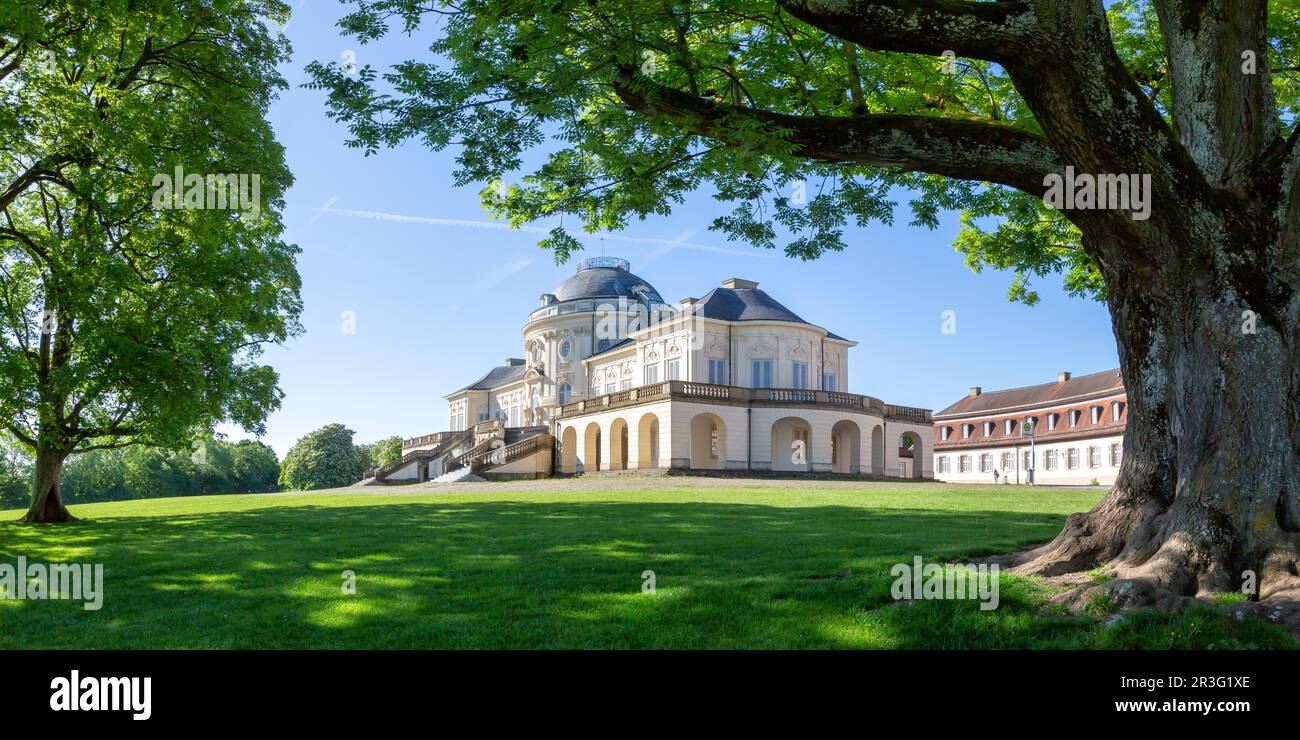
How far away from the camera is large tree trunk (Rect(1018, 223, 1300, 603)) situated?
6.92 meters

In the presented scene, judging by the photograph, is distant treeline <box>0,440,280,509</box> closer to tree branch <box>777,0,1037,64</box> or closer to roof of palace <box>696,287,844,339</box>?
roof of palace <box>696,287,844,339</box>

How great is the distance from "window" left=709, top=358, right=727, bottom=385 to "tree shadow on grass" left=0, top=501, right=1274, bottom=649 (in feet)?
109

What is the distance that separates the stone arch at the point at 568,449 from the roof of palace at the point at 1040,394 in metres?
40.0

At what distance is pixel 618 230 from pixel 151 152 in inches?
448

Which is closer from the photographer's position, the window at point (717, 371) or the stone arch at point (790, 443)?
the stone arch at point (790, 443)

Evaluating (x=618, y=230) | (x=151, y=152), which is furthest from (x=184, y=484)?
(x=618, y=230)

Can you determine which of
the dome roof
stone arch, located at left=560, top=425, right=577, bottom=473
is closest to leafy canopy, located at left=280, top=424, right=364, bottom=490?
the dome roof

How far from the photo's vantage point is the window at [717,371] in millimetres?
48781

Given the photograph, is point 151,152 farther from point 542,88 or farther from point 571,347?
point 571,347

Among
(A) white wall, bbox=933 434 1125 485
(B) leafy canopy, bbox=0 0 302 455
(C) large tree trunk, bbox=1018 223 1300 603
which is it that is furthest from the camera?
(A) white wall, bbox=933 434 1125 485

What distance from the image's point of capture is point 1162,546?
7.19 meters
